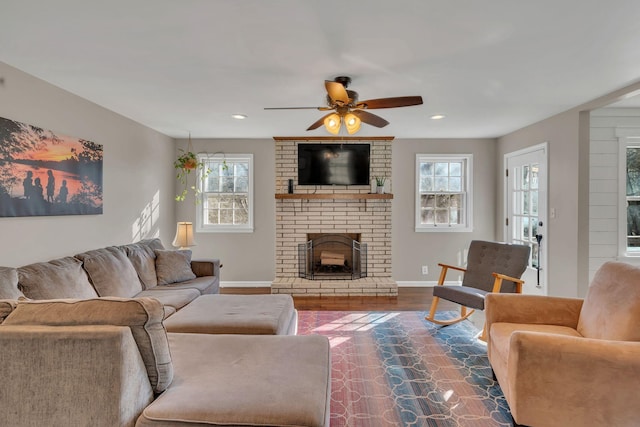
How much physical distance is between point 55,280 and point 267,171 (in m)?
3.24

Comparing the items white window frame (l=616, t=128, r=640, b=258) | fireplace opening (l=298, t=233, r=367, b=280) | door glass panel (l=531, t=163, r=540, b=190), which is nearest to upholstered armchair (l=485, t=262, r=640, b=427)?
white window frame (l=616, t=128, r=640, b=258)

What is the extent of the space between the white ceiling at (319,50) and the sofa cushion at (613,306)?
1.45m

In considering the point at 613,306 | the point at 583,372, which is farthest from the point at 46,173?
the point at 613,306

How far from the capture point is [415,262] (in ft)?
17.4

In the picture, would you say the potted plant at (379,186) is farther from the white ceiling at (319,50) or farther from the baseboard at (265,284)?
the white ceiling at (319,50)

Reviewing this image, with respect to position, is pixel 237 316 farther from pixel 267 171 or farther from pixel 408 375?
pixel 267 171

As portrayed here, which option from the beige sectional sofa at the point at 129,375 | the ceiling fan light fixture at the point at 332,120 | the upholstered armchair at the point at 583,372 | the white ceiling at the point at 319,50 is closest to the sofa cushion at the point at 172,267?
the white ceiling at the point at 319,50

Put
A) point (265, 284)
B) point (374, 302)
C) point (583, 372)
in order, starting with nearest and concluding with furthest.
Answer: point (583, 372), point (374, 302), point (265, 284)

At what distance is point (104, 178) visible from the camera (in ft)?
11.5

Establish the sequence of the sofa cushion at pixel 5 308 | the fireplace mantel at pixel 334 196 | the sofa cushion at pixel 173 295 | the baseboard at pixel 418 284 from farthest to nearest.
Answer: the baseboard at pixel 418 284 < the fireplace mantel at pixel 334 196 < the sofa cushion at pixel 173 295 < the sofa cushion at pixel 5 308

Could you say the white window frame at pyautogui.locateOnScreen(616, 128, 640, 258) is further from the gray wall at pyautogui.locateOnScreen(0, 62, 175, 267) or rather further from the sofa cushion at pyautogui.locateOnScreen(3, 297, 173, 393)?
the gray wall at pyautogui.locateOnScreen(0, 62, 175, 267)

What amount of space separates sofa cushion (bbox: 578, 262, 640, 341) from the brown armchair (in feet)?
2.78

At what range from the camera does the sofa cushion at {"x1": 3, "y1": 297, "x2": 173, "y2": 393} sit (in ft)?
4.32

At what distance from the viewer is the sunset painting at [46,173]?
244 cm
